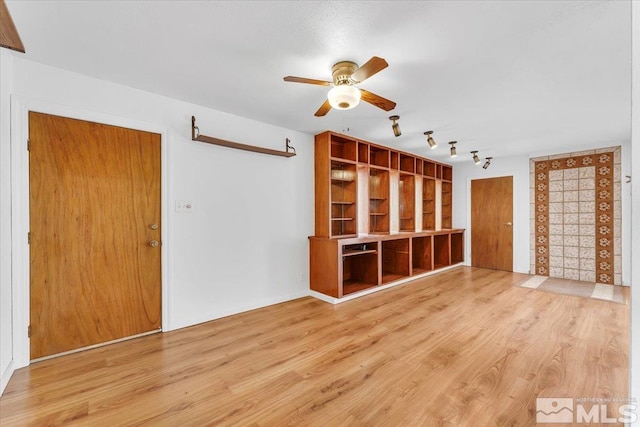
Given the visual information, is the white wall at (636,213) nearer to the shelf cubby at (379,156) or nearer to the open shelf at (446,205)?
the shelf cubby at (379,156)

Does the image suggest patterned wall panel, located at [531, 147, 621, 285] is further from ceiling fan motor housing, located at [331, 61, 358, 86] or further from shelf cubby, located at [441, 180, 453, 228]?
ceiling fan motor housing, located at [331, 61, 358, 86]

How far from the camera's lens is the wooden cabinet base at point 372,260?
3824 millimetres

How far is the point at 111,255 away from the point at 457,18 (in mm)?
3419

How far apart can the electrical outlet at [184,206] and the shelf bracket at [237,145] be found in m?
0.72

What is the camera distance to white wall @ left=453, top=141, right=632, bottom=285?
181 inches

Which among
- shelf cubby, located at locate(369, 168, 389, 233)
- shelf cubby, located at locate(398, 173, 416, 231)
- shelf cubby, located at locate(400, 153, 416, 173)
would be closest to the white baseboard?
shelf cubby, located at locate(369, 168, 389, 233)

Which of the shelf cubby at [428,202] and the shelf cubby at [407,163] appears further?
the shelf cubby at [428,202]

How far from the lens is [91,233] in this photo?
251cm

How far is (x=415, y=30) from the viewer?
→ 6.01 feet

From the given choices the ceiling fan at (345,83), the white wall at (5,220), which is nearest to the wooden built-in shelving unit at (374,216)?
the ceiling fan at (345,83)

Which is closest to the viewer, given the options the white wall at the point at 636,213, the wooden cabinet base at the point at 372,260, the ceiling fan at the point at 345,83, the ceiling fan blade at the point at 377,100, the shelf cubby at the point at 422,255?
the white wall at the point at 636,213

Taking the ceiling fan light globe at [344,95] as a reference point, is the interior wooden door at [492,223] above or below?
below

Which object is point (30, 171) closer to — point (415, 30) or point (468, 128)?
point (415, 30)

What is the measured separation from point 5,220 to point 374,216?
461 centimetres
